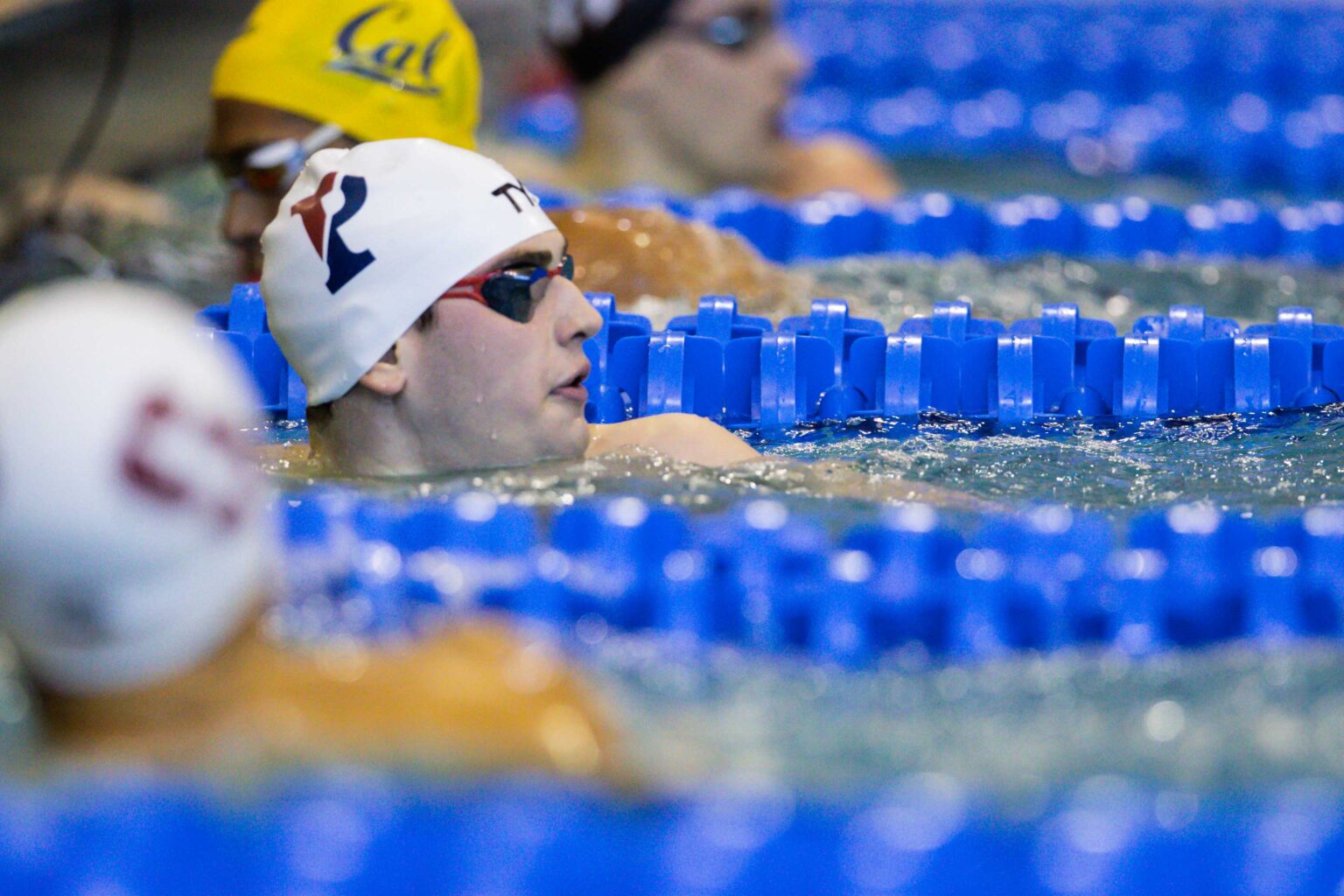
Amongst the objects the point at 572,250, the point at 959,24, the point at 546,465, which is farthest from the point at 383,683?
the point at 959,24

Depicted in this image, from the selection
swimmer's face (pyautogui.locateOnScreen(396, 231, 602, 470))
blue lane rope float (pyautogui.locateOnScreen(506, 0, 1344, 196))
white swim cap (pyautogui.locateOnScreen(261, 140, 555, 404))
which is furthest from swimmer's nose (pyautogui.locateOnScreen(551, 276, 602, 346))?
blue lane rope float (pyautogui.locateOnScreen(506, 0, 1344, 196))

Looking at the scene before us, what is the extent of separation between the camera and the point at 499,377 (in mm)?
2625

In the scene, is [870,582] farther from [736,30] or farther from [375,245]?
[736,30]

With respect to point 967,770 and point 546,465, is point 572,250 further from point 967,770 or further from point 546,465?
point 967,770

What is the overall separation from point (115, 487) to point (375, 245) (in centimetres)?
124

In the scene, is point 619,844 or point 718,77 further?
point 718,77

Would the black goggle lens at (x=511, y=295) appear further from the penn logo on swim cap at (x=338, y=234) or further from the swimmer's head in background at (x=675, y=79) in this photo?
the swimmer's head in background at (x=675, y=79)

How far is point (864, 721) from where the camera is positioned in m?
1.85

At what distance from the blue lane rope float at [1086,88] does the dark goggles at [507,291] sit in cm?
328

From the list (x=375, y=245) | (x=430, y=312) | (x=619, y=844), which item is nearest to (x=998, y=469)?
(x=430, y=312)

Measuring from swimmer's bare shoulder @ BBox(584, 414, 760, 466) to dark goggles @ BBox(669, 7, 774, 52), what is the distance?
6.57 ft

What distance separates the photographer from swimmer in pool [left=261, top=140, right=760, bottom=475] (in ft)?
8.59

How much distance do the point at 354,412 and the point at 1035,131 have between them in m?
4.02

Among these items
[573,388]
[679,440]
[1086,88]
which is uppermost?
[573,388]
